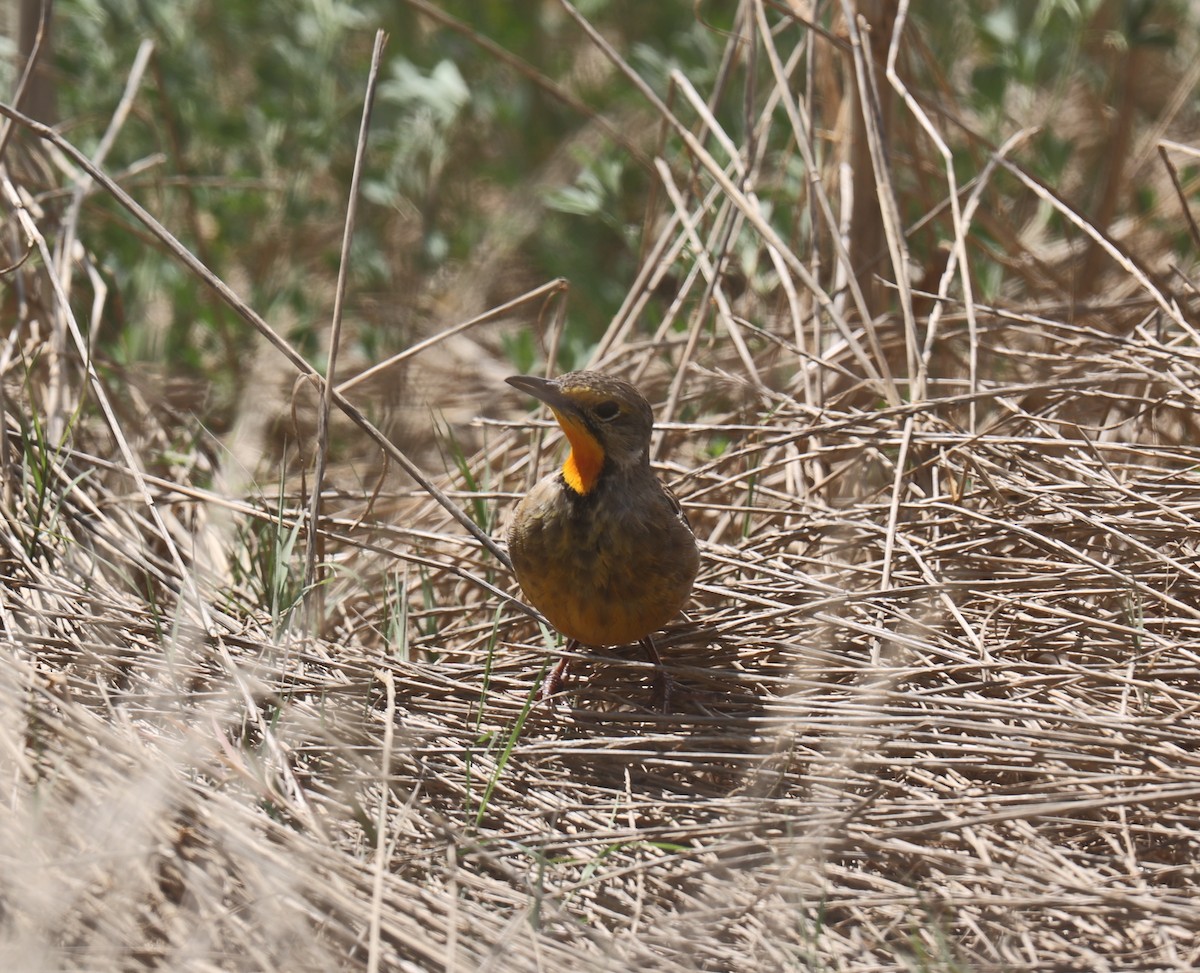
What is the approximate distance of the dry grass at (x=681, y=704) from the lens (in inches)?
103

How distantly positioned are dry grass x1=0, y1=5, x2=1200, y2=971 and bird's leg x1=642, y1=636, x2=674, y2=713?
0.22ft

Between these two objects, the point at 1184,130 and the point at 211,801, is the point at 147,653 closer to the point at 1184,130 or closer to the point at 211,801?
the point at 211,801

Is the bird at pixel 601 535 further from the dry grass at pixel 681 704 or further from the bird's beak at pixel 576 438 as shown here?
the dry grass at pixel 681 704

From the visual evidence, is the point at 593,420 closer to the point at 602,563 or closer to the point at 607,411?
the point at 607,411

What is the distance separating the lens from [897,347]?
538cm

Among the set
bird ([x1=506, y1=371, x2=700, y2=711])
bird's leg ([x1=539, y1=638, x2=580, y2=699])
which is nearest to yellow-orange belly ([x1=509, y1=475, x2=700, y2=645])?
bird ([x1=506, y1=371, x2=700, y2=711])

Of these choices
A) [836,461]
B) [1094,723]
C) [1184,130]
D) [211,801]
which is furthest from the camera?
[1184,130]

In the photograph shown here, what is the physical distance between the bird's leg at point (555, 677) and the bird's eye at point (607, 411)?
0.66 m

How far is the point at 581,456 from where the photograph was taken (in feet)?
12.1

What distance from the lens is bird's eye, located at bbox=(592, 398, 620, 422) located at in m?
3.70

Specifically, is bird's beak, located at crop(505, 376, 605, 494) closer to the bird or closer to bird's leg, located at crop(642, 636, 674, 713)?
the bird

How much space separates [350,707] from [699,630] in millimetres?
1134

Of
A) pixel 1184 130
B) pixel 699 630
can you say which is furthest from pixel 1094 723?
pixel 1184 130

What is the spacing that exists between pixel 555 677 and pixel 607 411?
2.55 feet
